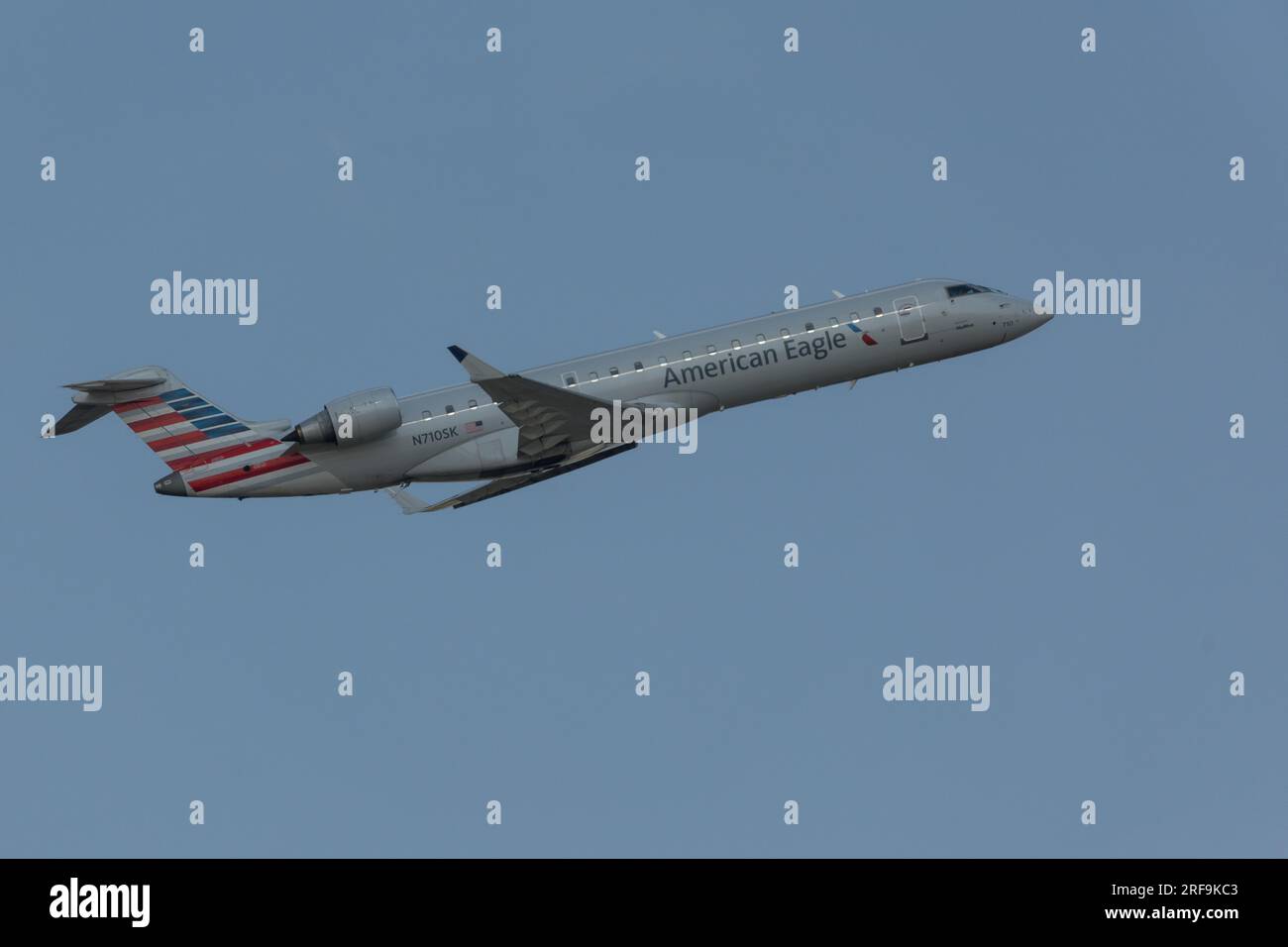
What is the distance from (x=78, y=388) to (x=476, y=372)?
10.6 metres

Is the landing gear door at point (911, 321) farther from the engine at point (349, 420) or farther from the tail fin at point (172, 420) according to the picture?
the tail fin at point (172, 420)

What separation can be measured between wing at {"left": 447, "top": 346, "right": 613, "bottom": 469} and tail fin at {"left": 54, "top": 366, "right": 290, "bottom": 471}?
6.73m

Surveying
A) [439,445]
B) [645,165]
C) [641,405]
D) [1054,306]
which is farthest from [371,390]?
[1054,306]

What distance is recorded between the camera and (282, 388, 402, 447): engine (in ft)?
147

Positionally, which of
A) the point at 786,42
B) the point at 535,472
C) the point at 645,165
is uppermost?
the point at 786,42

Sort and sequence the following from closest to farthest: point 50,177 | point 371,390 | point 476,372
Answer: point 476,372, point 371,390, point 50,177

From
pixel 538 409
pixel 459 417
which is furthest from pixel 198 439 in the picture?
pixel 538 409

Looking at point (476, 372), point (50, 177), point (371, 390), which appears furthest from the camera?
point (50, 177)

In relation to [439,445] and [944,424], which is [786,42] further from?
[439,445]

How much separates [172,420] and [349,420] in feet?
16.5

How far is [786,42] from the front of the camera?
4847 cm

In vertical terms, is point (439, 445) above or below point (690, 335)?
below

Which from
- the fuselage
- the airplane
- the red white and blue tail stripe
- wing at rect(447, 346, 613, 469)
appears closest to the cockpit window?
the fuselage

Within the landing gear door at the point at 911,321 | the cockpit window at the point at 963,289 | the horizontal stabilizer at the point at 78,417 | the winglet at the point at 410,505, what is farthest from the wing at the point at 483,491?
the cockpit window at the point at 963,289
